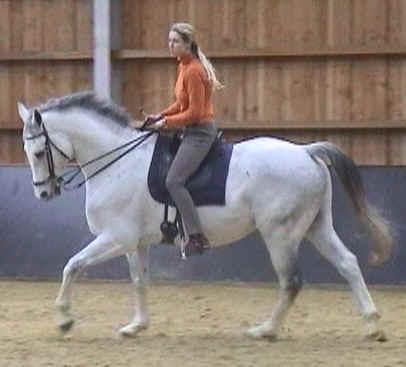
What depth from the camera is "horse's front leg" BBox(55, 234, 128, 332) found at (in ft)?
29.3

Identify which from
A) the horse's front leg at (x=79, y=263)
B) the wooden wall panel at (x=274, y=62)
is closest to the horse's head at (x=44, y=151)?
the horse's front leg at (x=79, y=263)

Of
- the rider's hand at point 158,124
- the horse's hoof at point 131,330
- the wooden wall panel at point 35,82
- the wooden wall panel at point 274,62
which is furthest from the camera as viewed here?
the wooden wall panel at point 35,82

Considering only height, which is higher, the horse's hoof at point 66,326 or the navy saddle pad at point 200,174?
the navy saddle pad at point 200,174

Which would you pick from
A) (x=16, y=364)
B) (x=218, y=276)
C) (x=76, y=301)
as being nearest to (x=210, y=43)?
(x=218, y=276)

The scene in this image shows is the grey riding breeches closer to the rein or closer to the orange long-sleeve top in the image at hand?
the orange long-sleeve top

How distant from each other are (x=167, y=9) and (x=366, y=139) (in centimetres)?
252

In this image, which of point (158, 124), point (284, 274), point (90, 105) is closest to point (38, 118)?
point (90, 105)

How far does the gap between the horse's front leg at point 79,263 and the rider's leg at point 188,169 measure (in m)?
0.50

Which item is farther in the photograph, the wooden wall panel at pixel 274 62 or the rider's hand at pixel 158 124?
the wooden wall panel at pixel 274 62

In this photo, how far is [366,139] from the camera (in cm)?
1352

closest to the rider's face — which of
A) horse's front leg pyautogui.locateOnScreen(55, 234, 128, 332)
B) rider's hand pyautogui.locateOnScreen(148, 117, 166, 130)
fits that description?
rider's hand pyautogui.locateOnScreen(148, 117, 166, 130)

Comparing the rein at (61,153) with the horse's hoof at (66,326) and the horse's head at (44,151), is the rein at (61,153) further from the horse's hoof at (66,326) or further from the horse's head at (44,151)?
the horse's hoof at (66,326)

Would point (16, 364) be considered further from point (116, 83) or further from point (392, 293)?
point (116, 83)

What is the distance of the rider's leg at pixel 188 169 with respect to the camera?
9.02 meters
